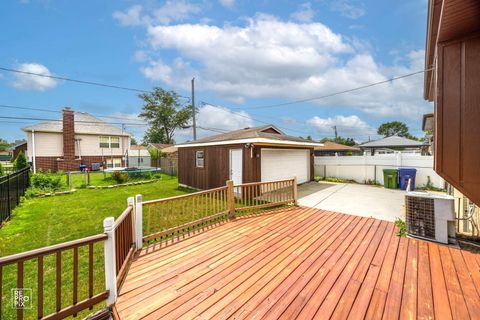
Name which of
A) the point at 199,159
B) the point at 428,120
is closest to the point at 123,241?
the point at 199,159

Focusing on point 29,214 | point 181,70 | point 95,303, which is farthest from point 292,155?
point 181,70

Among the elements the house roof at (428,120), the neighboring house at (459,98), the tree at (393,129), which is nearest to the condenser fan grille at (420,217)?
the neighboring house at (459,98)

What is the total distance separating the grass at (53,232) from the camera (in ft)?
9.35

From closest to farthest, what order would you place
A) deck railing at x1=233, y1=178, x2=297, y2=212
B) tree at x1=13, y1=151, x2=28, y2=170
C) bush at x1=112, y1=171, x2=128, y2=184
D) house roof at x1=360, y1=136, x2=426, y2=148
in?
deck railing at x1=233, y1=178, x2=297, y2=212
tree at x1=13, y1=151, x2=28, y2=170
bush at x1=112, y1=171, x2=128, y2=184
house roof at x1=360, y1=136, x2=426, y2=148

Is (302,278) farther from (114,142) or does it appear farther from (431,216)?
(114,142)

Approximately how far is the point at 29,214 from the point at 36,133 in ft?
62.8

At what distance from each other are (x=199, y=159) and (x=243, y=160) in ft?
10.2

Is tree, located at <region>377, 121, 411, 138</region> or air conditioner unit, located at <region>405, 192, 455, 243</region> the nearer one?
air conditioner unit, located at <region>405, 192, 455, 243</region>

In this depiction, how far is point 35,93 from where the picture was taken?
22.9 meters

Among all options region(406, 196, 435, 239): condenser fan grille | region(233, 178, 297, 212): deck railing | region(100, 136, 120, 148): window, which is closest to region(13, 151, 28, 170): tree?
region(100, 136, 120, 148): window

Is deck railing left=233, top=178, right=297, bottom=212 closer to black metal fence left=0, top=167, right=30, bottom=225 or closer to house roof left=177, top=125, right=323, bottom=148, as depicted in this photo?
house roof left=177, top=125, right=323, bottom=148

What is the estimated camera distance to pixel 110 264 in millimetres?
2422

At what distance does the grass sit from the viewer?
285 cm

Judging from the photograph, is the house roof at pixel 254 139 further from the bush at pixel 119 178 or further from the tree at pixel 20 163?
the tree at pixel 20 163
